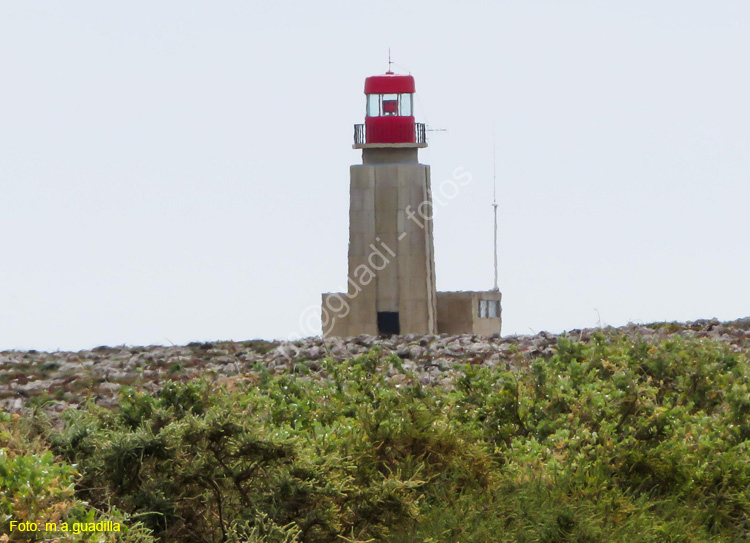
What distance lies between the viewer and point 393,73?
23.5 m

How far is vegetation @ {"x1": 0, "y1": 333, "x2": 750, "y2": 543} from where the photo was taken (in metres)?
5.74

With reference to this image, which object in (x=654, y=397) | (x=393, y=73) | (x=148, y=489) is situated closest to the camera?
(x=148, y=489)

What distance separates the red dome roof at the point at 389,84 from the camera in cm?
2314

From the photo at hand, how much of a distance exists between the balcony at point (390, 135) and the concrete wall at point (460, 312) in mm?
3800

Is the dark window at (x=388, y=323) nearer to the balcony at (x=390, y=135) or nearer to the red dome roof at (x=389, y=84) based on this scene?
the balcony at (x=390, y=135)

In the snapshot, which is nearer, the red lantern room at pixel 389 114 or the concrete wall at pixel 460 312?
the red lantern room at pixel 389 114

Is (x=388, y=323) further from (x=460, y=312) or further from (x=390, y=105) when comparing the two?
(x=390, y=105)

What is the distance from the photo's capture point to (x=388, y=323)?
23203 millimetres

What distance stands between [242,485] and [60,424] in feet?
12.8

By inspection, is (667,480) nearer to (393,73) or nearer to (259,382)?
(259,382)

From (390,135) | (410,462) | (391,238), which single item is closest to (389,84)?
(390,135)

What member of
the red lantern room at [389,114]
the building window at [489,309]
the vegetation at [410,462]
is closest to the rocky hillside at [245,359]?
the vegetation at [410,462]

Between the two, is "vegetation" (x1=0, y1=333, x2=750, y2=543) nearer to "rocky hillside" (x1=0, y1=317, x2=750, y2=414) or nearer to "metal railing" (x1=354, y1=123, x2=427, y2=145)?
"rocky hillside" (x1=0, y1=317, x2=750, y2=414)

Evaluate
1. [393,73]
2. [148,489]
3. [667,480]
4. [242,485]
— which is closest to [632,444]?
[667,480]
